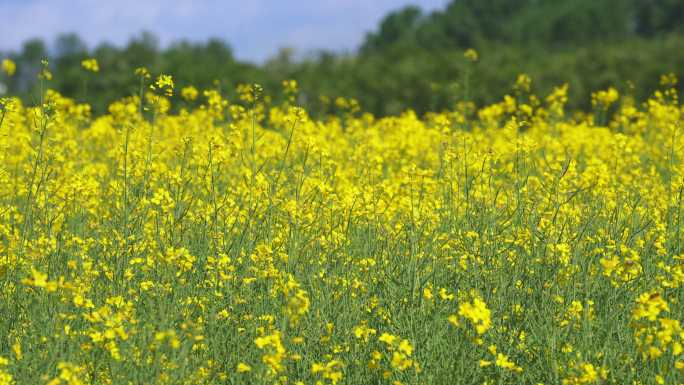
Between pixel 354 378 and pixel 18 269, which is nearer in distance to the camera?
pixel 354 378

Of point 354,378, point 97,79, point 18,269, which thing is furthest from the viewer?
point 97,79

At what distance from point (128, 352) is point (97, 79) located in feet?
76.0

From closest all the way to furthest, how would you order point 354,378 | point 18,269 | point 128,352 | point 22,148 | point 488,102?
1. point 128,352
2. point 354,378
3. point 18,269
4. point 22,148
5. point 488,102

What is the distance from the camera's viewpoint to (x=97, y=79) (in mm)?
25250

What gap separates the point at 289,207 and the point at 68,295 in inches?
44.1

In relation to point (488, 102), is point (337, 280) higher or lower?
lower

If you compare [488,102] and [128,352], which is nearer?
[128,352]

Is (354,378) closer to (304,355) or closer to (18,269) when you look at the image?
(304,355)

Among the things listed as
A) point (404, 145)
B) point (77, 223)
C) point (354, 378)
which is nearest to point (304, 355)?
point (354, 378)

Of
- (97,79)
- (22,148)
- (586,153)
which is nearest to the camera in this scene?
(22,148)

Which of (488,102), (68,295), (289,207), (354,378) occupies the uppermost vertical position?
(488,102)

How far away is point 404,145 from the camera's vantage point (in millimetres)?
8516

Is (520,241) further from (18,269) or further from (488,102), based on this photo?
(488,102)

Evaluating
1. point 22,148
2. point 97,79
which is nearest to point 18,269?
point 22,148
